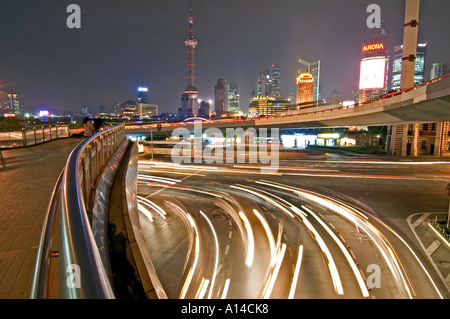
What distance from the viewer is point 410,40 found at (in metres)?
43.3

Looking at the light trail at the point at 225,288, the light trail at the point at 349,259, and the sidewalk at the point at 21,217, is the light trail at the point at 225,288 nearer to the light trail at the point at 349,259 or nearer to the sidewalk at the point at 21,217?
the light trail at the point at 349,259

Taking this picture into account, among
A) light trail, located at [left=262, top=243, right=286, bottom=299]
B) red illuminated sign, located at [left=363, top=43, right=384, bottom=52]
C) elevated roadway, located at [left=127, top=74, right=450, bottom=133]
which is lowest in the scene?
light trail, located at [left=262, top=243, right=286, bottom=299]

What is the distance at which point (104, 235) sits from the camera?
14.7 ft

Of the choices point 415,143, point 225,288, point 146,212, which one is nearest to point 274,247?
point 225,288

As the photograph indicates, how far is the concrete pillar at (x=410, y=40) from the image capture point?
138ft

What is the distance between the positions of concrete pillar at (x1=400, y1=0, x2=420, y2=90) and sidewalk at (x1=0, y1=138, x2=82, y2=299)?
167ft

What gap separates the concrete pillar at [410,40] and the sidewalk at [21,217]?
51.0m

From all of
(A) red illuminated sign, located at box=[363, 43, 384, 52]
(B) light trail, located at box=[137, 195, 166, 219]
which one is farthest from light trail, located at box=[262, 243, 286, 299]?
(A) red illuminated sign, located at box=[363, 43, 384, 52]

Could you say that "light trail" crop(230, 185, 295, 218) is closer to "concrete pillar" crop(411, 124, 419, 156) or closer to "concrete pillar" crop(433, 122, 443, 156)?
"concrete pillar" crop(411, 124, 419, 156)

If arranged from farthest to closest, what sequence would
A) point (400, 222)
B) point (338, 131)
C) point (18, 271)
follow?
point (338, 131) → point (400, 222) → point (18, 271)

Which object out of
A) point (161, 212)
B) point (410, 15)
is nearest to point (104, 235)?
point (161, 212)

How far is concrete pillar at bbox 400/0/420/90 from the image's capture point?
42156 millimetres
